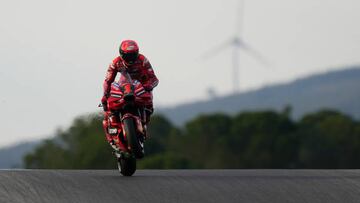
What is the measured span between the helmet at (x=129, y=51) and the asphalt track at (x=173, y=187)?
1.87 metres

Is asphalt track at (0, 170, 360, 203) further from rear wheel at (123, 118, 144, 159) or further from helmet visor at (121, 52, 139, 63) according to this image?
helmet visor at (121, 52, 139, 63)

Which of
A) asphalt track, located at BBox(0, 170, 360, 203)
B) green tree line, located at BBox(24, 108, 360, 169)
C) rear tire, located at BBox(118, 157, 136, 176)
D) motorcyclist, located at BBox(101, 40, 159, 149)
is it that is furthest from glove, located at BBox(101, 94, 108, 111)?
green tree line, located at BBox(24, 108, 360, 169)

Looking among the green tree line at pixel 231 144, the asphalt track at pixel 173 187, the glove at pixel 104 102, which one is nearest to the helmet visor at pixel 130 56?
the glove at pixel 104 102

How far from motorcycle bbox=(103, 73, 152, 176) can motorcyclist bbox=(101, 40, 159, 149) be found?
0.11 meters

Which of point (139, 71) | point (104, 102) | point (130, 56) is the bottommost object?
point (104, 102)

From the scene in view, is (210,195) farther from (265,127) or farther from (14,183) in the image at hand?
(265,127)

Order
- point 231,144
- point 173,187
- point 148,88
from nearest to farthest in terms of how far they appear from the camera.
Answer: point 173,187 < point 148,88 < point 231,144

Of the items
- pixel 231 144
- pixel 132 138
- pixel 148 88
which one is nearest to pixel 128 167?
pixel 132 138

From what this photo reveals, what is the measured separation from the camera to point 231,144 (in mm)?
141750

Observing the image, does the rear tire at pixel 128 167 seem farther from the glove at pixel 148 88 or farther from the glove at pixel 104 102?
the glove at pixel 148 88

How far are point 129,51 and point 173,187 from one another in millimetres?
3296

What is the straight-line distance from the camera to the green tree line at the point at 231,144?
122750 mm

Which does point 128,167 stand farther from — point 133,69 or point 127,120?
point 133,69

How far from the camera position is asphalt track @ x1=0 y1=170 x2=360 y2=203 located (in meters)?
16.4
